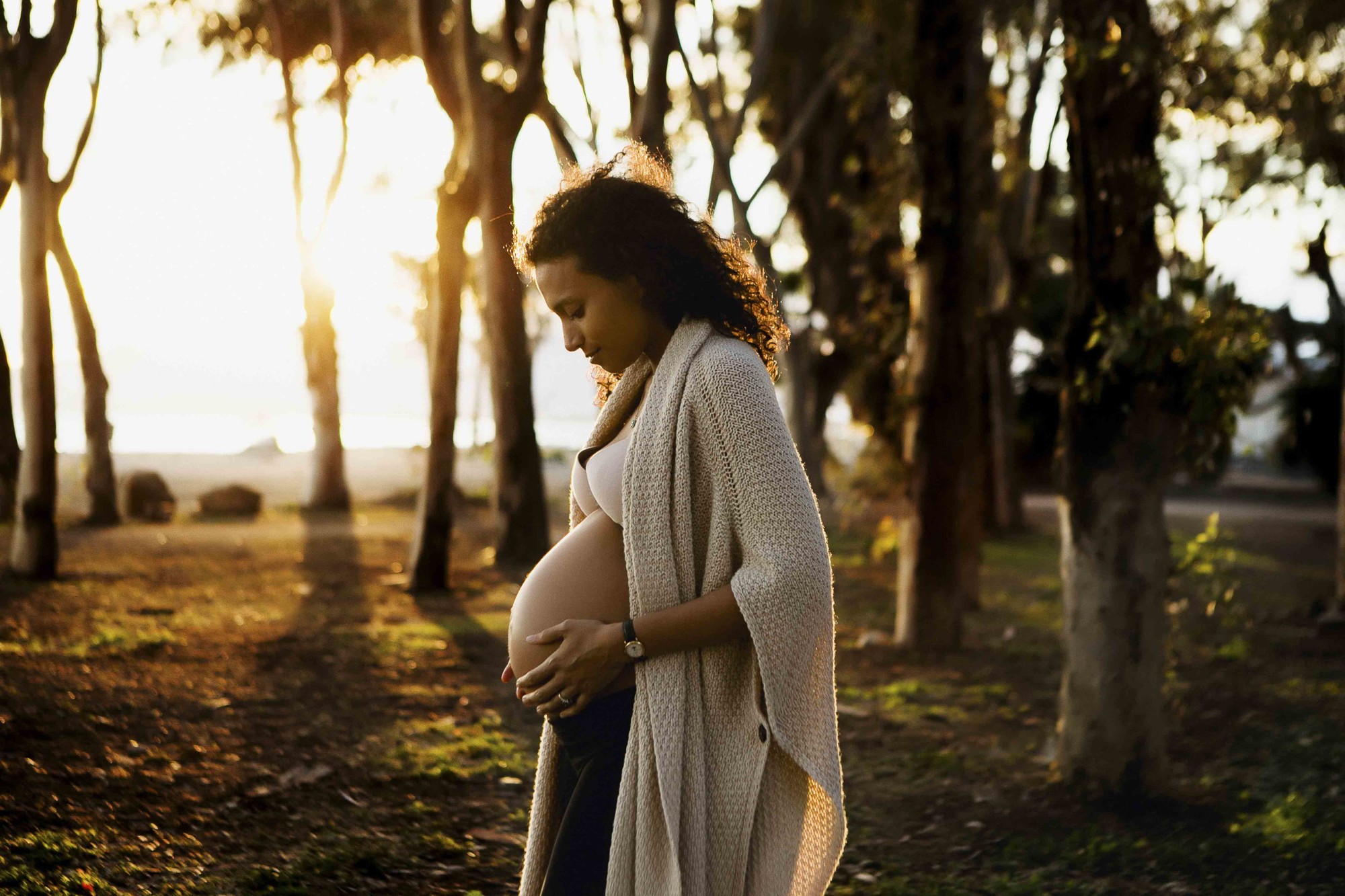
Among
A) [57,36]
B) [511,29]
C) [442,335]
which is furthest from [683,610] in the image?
[511,29]

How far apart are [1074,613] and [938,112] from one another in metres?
4.49

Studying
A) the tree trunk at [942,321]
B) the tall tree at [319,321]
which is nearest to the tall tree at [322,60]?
the tall tree at [319,321]

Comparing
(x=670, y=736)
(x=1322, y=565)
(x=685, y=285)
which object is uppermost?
(x=685, y=285)

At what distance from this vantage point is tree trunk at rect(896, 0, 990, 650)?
8.62 metres

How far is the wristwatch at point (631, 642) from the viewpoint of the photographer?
2213mm

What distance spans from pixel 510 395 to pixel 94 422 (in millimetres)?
6534

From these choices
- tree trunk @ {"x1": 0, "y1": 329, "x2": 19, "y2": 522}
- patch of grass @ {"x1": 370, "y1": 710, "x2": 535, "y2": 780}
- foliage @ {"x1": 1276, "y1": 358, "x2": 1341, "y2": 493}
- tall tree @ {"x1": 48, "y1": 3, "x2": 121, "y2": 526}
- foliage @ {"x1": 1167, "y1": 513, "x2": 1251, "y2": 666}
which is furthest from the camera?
foliage @ {"x1": 1276, "y1": 358, "x2": 1341, "y2": 493}

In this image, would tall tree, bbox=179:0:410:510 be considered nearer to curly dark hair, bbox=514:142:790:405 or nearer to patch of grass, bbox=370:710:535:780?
patch of grass, bbox=370:710:535:780

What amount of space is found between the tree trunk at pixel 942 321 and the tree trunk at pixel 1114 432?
336 centimetres

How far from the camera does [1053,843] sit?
4.90m

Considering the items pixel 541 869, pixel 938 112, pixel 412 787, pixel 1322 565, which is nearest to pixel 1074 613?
pixel 412 787

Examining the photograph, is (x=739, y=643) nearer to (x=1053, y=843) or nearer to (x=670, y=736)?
(x=670, y=736)

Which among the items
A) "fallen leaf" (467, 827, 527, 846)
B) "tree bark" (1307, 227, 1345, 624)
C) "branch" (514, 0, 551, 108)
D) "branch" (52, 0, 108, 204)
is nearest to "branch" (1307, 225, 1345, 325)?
"tree bark" (1307, 227, 1345, 624)

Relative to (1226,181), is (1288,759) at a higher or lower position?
lower
